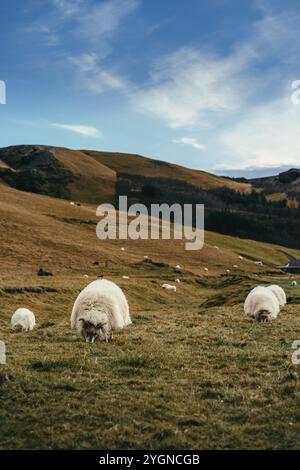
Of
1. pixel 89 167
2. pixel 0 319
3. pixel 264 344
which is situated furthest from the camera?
pixel 89 167

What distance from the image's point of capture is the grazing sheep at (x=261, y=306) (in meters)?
22.4

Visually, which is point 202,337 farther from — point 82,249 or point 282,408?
point 82,249

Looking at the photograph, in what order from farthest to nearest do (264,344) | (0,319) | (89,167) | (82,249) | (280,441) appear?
(89,167) → (82,249) → (0,319) → (264,344) → (280,441)

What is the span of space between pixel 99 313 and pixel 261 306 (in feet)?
31.9

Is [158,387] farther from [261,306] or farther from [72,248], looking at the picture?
[72,248]

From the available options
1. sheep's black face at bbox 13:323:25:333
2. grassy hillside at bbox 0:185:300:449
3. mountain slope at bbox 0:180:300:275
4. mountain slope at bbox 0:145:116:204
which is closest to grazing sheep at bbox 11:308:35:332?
sheep's black face at bbox 13:323:25:333

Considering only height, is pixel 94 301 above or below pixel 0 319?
above

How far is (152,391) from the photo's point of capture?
995 centimetres

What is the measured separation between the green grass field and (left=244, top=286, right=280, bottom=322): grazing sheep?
3.95 m

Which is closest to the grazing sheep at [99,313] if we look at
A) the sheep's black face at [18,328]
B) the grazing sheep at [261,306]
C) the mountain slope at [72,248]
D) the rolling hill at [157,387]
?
the rolling hill at [157,387]

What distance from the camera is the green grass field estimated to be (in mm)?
7668

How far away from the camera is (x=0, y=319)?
2488 cm

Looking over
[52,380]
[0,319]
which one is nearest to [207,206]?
[0,319]

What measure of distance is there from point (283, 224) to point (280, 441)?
145m
